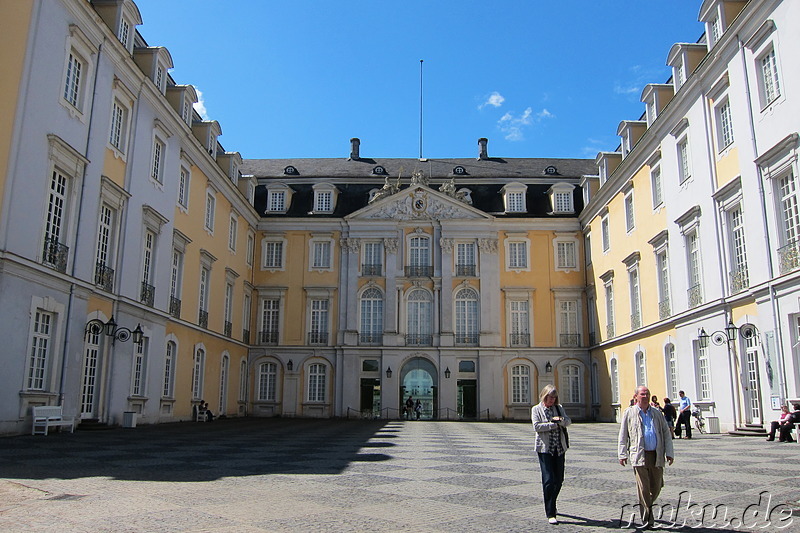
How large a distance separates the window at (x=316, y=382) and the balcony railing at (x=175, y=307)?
1078cm

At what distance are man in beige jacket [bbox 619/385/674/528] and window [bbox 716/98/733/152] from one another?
1495cm

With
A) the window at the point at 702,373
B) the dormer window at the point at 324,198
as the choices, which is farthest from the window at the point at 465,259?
the window at the point at 702,373

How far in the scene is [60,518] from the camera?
6.33 m

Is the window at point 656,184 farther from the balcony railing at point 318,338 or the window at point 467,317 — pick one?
the balcony railing at point 318,338

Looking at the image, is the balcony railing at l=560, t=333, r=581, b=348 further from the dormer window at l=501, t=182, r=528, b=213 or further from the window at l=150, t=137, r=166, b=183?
the window at l=150, t=137, r=166, b=183

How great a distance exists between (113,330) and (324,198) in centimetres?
1818

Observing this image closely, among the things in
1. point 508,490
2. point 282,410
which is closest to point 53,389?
point 508,490

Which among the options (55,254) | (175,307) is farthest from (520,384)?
(55,254)

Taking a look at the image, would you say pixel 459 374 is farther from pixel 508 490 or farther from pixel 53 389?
pixel 508 490

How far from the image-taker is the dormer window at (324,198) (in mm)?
35812

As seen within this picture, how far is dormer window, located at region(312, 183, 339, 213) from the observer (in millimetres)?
35812

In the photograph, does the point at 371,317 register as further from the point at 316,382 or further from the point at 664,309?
the point at 664,309

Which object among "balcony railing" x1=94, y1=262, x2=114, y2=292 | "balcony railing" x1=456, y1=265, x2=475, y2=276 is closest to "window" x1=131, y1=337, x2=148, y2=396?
"balcony railing" x1=94, y1=262, x2=114, y2=292

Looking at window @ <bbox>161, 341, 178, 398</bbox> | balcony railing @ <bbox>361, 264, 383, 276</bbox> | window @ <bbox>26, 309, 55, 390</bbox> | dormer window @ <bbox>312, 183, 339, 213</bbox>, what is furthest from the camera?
dormer window @ <bbox>312, 183, 339, 213</bbox>
